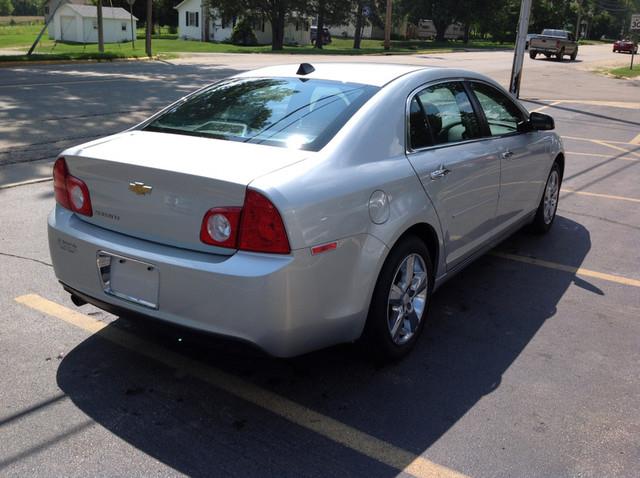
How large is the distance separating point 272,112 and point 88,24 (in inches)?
2473

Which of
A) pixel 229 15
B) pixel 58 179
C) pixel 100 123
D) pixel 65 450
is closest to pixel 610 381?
pixel 65 450

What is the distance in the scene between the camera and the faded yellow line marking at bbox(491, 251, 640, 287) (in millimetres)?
5352

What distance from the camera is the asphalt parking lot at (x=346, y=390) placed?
9.70 ft

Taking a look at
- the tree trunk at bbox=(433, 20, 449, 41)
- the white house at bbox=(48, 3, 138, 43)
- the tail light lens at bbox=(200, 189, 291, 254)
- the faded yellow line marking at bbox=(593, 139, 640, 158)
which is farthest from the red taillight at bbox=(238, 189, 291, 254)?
the tree trunk at bbox=(433, 20, 449, 41)

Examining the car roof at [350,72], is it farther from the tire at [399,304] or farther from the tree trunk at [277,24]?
the tree trunk at [277,24]

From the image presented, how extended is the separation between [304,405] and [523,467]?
1.07 meters

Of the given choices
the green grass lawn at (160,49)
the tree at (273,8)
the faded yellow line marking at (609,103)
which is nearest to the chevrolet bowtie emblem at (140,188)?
the faded yellow line marking at (609,103)

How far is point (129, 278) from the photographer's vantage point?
3.29m

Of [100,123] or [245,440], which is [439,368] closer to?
[245,440]

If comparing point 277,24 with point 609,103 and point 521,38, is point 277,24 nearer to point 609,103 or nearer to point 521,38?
point 609,103

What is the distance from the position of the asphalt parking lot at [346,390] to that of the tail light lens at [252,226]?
1.60 ft

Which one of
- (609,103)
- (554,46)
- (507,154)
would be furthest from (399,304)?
(554,46)

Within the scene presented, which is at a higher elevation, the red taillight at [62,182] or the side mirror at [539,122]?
the side mirror at [539,122]

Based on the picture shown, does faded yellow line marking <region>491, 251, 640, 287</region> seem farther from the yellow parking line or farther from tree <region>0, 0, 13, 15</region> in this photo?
tree <region>0, 0, 13, 15</region>
